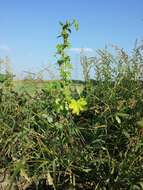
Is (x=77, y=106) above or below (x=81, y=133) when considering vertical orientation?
above

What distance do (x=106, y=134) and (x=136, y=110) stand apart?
0.26 meters

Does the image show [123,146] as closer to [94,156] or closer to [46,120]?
[94,156]

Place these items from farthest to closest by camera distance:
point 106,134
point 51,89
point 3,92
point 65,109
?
point 3,92, point 51,89, point 65,109, point 106,134

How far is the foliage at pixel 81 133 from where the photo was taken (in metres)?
3.27

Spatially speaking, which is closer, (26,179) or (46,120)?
(26,179)

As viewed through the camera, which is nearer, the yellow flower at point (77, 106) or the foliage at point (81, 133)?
the foliage at point (81, 133)

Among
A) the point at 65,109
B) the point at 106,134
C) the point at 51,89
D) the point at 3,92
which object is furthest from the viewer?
the point at 3,92

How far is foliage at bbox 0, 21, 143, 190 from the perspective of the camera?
3.27 meters

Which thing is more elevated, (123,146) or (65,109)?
(65,109)

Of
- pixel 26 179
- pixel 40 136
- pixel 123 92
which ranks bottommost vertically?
pixel 26 179

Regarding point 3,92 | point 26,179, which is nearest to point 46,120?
point 26,179

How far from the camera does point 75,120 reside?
381cm

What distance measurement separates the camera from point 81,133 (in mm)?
3607

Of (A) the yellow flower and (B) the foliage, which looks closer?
(B) the foliage
